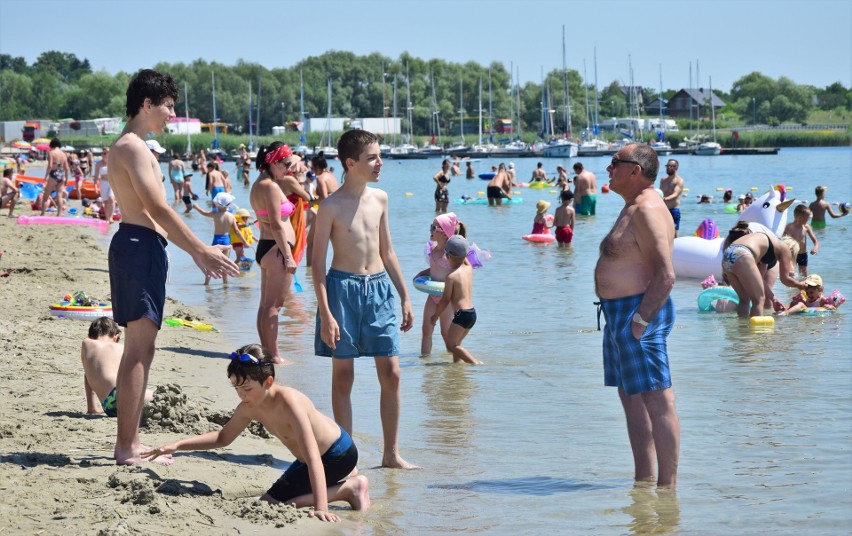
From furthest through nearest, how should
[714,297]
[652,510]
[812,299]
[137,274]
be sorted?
[714,297], [812,299], [652,510], [137,274]

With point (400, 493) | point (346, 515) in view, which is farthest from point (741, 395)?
point (346, 515)

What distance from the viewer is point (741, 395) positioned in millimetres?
8273

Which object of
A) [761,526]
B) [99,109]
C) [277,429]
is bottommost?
[761,526]

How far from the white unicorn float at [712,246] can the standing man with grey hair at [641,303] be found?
10114 mm

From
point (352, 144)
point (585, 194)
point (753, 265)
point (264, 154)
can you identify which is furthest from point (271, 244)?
point (585, 194)

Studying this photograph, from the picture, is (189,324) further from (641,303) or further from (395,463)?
(641,303)

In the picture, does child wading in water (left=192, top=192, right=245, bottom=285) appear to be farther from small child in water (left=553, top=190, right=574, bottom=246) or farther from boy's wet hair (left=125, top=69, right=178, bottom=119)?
boy's wet hair (left=125, top=69, right=178, bottom=119)

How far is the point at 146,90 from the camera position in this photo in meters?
5.36

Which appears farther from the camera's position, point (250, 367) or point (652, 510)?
point (652, 510)

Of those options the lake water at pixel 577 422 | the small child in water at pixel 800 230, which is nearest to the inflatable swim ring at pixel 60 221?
the lake water at pixel 577 422

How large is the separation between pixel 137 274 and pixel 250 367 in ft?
2.37

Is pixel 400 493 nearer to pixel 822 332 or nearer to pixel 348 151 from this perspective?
pixel 348 151

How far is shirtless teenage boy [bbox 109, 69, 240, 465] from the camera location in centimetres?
511

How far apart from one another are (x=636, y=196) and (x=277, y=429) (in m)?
2.12
